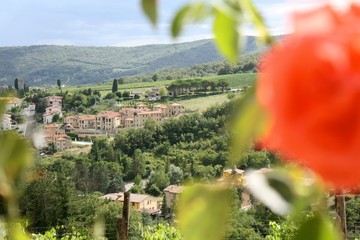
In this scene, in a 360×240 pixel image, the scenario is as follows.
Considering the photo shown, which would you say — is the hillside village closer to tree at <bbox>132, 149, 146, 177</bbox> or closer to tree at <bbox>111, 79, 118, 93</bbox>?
tree at <bbox>111, 79, 118, 93</bbox>

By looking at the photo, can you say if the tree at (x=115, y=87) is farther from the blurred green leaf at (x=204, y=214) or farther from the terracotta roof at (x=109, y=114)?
the blurred green leaf at (x=204, y=214)

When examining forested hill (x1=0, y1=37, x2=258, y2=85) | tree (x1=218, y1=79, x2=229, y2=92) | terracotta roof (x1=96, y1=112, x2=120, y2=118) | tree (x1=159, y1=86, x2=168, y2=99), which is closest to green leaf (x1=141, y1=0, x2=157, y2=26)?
terracotta roof (x1=96, y1=112, x2=120, y2=118)

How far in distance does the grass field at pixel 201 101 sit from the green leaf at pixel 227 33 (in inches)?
1019

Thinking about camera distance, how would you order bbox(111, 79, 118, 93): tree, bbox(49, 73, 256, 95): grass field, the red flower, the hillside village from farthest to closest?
1. bbox(111, 79, 118, 93): tree
2. bbox(49, 73, 256, 95): grass field
3. the hillside village
4. the red flower

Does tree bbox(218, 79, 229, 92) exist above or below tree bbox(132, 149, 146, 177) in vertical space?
above

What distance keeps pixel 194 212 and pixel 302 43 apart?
0.05 metres

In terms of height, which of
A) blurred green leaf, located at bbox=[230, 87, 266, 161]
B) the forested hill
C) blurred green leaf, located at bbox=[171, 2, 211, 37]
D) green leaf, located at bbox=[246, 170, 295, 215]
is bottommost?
the forested hill

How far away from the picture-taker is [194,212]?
0.11 meters

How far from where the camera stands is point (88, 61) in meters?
44.7

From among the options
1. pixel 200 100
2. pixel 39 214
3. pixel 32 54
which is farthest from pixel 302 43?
pixel 32 54

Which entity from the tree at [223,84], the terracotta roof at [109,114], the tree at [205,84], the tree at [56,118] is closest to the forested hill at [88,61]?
the tree at [205,84]

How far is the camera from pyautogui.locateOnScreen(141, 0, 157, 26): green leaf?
13cm

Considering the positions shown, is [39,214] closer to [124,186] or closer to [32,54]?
[124,186]

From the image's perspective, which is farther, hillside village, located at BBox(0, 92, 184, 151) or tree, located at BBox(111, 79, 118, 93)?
tree, located at BBox(111, 79, 118, 93)
